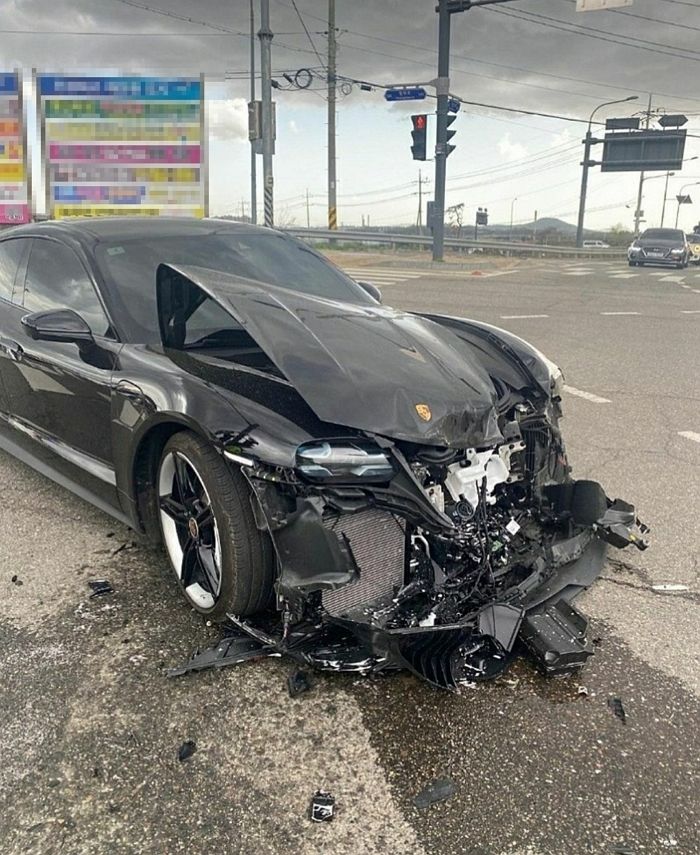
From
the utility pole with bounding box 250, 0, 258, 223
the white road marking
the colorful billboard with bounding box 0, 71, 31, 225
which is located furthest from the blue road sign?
the white road marking

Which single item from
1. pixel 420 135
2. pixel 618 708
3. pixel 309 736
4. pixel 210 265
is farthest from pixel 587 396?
pixel 420 135

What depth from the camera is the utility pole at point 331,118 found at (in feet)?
92.3

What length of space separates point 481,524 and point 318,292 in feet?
6.62

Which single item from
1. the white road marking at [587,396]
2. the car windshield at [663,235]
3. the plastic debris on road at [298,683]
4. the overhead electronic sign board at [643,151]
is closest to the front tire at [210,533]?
the plastic debris on road at [298,683]

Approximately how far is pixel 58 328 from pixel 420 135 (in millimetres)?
18196

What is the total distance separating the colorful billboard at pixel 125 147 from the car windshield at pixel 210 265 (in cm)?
619

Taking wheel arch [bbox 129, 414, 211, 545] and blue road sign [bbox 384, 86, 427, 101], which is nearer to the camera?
wheel arch [bbox 129, 414, 211, 545]

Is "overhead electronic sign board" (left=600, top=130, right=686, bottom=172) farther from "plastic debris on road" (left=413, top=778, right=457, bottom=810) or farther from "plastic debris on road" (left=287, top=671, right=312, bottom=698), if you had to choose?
"plastic debris on road" (left=413, top=778, right=457, bottom=810)

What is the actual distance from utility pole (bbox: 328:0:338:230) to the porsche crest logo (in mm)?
26985

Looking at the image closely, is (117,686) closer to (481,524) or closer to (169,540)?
(169,540)

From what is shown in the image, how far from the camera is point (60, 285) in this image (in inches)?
149

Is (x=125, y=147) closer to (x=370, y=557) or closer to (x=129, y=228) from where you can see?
(x=129, y=228)

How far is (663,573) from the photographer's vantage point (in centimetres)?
333

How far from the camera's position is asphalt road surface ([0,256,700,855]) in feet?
6.26
